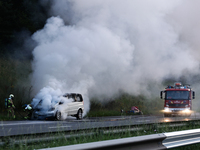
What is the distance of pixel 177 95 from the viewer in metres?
32.2

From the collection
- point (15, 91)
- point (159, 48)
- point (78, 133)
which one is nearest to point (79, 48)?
point (15, 91)

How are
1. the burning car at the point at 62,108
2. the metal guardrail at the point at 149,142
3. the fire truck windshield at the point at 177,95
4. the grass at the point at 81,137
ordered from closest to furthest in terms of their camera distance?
the metal guardrail at the point at 149,142, the grass at the point at 81,137, the burning car at the point at 62,108, the fire truck windshield at the point at 177,95

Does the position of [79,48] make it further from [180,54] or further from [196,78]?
[196,78]

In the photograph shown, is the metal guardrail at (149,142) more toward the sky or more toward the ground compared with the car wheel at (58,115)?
more toward the sky

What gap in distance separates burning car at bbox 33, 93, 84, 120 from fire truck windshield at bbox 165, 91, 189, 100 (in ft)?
34.6

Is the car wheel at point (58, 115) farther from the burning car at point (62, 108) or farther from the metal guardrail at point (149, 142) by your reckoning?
the metal guardrail at point (149, 142)

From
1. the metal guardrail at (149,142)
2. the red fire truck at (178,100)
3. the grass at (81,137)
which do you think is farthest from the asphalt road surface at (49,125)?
the red fire truck at (178,100)

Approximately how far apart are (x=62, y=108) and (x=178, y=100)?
13.7 metres

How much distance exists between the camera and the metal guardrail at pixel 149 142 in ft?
18.2

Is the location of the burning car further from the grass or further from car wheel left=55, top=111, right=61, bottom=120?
the grass

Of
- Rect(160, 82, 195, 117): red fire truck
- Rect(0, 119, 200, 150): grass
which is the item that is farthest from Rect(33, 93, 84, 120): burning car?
Rect(160, 82, 195, 117): red fire truck

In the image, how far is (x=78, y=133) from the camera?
28.8 feet

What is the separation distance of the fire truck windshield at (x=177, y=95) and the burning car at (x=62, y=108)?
10546 millimetres

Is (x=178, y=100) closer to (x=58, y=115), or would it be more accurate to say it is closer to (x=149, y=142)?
(x=58, y=115)
